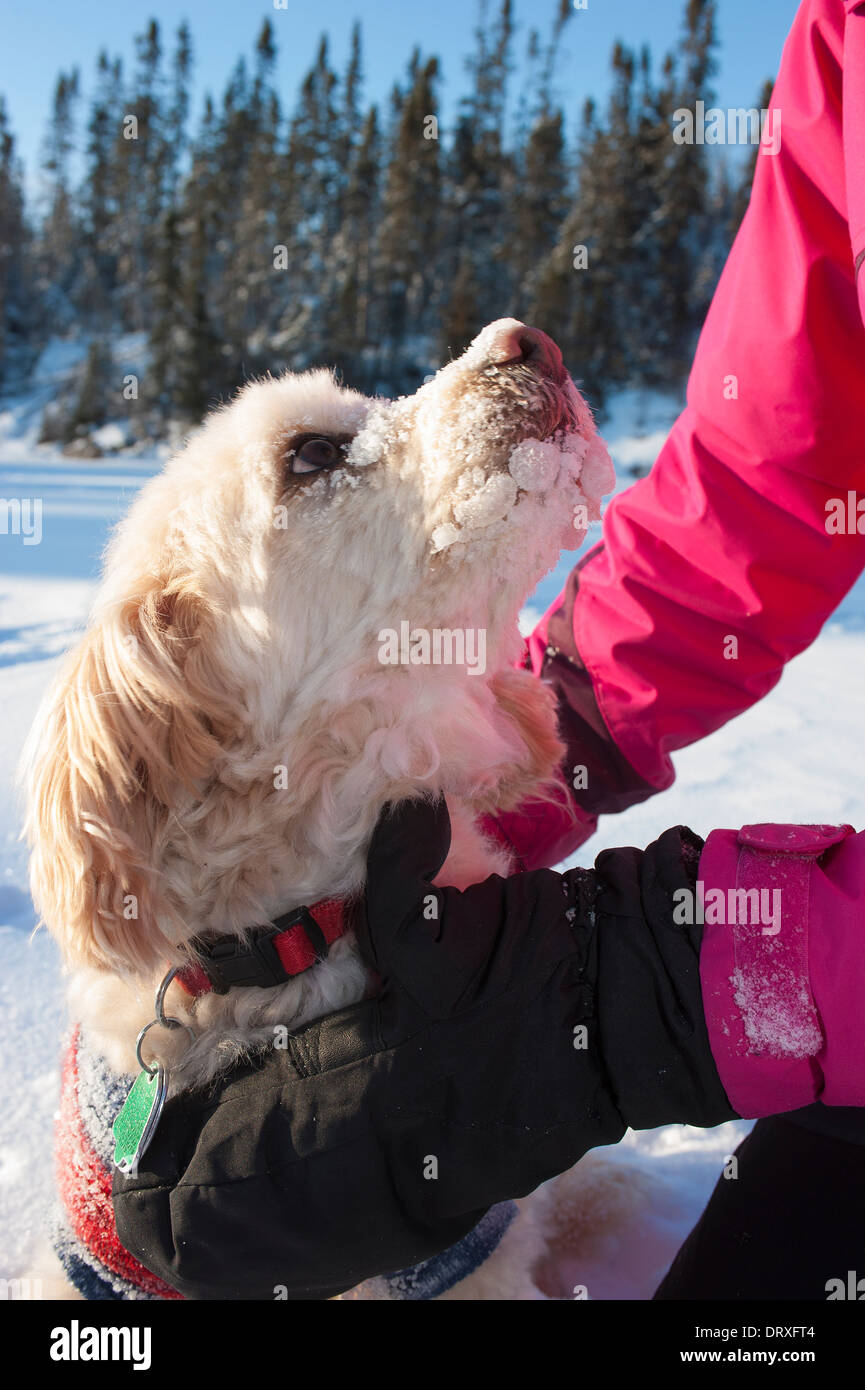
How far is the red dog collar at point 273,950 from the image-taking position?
1.53 metres

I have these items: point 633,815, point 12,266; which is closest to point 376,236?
point 12,266

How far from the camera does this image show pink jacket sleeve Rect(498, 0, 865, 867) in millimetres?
1744

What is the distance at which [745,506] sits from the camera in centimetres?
197

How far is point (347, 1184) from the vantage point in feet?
4.50

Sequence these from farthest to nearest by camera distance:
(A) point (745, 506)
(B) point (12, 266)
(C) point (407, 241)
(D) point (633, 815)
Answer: (B) point (12, 266) < (C) point (407, 241) < (D) point (633, 815) < (A) point (745, 506)

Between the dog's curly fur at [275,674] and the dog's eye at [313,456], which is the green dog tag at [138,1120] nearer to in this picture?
the dog's curly fur at [275,674]

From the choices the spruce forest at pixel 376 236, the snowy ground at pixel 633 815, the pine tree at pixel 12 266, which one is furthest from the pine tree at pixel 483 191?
the snowy ground at pixel 633 815

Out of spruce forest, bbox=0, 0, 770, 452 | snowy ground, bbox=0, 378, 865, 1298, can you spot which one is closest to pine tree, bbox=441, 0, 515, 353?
spruce forest, bbox=0, 0, 770, 452

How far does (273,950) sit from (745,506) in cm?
147

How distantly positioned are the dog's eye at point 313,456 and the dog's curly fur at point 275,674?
2 centimetres

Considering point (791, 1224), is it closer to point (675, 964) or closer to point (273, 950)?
point (675, 964)
